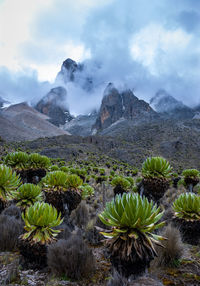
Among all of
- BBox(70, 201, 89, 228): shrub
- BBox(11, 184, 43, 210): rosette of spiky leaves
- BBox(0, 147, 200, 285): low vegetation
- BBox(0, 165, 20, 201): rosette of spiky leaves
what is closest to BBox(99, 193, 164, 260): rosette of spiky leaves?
BBox(0, 147, 200, 285): low vegetation

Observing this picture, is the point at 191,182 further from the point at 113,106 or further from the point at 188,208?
the point at 113,106

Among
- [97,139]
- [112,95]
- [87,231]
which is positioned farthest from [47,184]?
[112,95]

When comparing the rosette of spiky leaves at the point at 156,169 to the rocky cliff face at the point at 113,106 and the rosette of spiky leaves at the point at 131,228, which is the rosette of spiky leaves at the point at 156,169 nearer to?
the rosette of spiky leaves at the point at 131,228

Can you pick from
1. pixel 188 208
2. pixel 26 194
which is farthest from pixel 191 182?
pixel 26 194

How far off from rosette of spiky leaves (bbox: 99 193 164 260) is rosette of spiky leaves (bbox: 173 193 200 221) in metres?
1.81

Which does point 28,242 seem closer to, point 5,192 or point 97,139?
point 5,192

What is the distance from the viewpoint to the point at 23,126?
283ft

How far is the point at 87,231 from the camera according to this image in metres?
5.00

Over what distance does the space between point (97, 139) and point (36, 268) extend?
5188 centimetres

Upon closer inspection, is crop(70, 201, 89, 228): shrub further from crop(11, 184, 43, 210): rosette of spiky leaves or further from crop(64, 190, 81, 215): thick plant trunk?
crop(11, 184, 43, 210): rosette of spiky leaves

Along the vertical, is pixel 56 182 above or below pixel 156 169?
below

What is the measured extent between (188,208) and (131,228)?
2.17m

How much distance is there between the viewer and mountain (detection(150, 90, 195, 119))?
357ft

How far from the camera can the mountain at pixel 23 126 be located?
6262 centimetres
